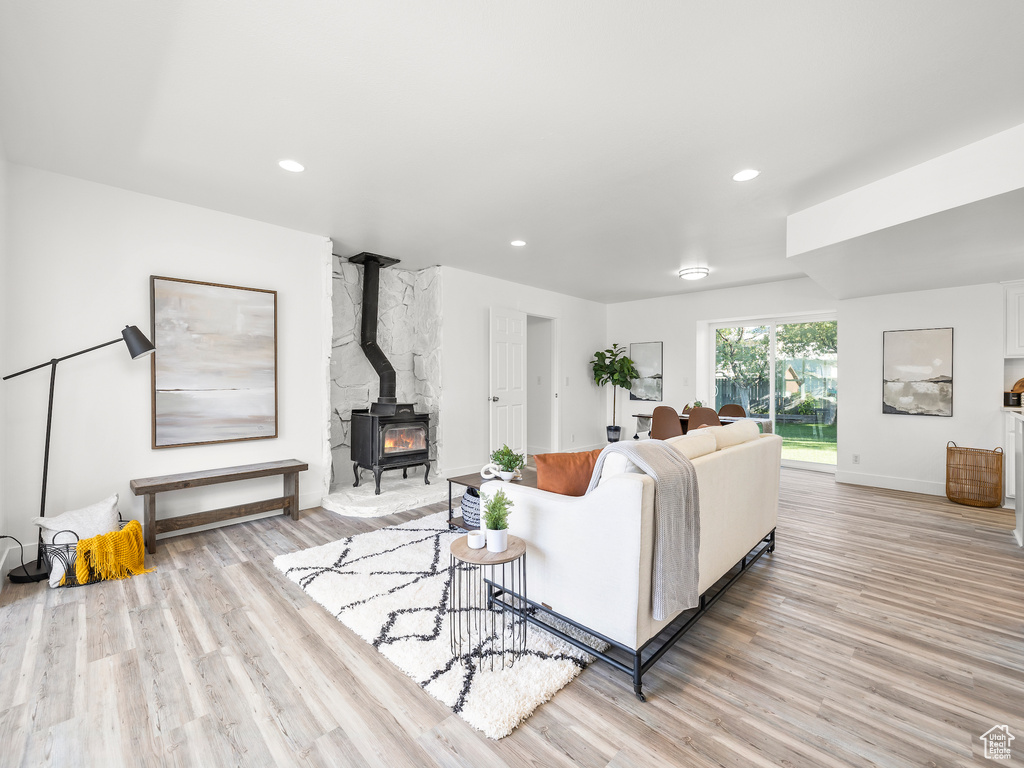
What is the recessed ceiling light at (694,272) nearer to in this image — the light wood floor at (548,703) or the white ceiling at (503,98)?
the white ceiling at (503,98)

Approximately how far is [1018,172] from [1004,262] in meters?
2.15

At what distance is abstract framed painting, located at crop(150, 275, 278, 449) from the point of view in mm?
3508

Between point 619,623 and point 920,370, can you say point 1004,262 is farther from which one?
point 619,623

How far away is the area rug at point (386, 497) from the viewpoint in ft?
13.7

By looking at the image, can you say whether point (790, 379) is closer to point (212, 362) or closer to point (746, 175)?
point (746, 175)

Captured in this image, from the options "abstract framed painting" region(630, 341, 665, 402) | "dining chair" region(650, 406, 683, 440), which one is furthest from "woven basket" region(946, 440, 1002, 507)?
"abstract framed painting" region(630, 341, 665, 402)

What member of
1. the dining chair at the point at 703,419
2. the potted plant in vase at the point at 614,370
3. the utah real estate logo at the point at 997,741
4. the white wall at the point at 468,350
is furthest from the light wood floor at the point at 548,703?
the potted plant in vase at the point at 614,370

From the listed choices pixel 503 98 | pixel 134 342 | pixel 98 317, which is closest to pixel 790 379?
pixel 503 98

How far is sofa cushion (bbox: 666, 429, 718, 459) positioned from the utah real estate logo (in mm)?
1350

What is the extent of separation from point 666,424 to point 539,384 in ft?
9.20

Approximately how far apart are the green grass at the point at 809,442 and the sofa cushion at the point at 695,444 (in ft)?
14.1

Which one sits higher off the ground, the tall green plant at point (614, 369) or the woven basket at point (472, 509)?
the tall green plant at point (614, 369)

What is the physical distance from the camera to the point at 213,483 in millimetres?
3539

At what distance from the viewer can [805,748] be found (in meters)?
1.56
